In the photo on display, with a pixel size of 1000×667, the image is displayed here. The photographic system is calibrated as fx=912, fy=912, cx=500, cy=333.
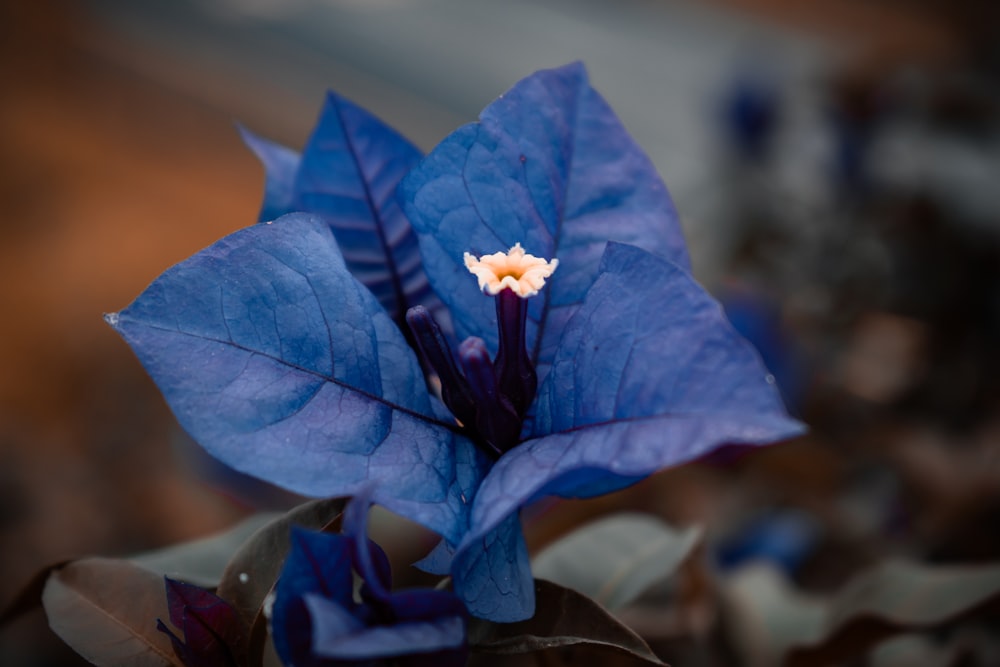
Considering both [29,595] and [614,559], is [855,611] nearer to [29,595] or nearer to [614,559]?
[614,559]

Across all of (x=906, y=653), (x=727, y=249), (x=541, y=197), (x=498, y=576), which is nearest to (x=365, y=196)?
(x=541, y=197)

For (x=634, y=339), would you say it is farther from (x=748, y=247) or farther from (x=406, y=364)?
(x=748, y=247)

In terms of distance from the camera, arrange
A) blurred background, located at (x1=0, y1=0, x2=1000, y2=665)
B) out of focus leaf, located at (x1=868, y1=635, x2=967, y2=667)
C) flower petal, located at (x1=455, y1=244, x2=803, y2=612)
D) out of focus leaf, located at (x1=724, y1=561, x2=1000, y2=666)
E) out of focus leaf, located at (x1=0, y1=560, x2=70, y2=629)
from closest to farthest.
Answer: flower petal, located at (x1=455, y1=244, x2=803, y2=612), out of focus leaf, located at (x1=0, y1=560, x2=70, y2=629), out of focus leaf, located at (x1=724, y1=561, x2=1000, y2=666), out of focus leaf, located at (x1=868, y1=635, x2=967, y2=667), blurred background, located at (x1=0, y1=0, x2=1000, y2=665)

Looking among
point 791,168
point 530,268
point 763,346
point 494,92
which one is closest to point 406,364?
point 530,268

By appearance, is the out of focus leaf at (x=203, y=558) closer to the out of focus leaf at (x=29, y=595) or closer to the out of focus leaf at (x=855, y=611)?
the out of focus leaf at (x=29, y=595)

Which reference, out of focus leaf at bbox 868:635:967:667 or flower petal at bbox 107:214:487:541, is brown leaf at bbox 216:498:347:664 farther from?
out of focus leaf at bbox 868:635:967:667

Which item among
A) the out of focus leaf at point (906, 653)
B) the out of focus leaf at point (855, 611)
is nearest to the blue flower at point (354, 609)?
the out of focus leaf at point (855, 611)

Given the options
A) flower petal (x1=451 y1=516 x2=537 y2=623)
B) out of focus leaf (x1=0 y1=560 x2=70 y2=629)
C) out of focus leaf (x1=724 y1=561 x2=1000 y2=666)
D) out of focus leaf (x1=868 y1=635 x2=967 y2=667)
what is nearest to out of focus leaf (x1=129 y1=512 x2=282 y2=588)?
out of focus leaf (x1=0 y1=560 x2=70 y2=629)
